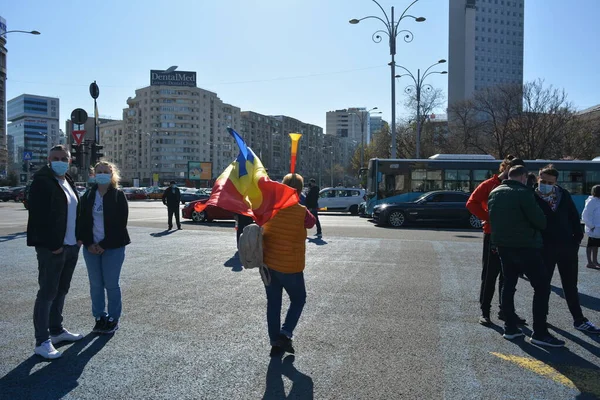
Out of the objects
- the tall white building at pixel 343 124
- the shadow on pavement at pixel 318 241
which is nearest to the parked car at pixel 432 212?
the shadow on pavement at pixel 318 241

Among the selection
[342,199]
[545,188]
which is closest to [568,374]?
[545,188]

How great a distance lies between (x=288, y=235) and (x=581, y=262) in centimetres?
873

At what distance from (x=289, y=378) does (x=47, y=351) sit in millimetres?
2179

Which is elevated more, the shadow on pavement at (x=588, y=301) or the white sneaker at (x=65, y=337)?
the white sneaker at (x=65, y=337)

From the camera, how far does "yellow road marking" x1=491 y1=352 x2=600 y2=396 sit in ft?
12.4

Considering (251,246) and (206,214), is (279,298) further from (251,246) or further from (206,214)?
(206,214)

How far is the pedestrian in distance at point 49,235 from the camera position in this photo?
4.25 meters

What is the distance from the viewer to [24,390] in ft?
11.7

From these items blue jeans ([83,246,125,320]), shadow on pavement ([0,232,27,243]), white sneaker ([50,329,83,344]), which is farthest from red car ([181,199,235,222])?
white sneaker ([50,329,83,344])

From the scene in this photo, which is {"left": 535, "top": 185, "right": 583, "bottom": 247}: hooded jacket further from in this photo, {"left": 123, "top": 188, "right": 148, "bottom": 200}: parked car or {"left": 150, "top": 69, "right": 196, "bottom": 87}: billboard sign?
{"left": 150, "top": 69, "right": 196, "bottom": 87}: billboard sign

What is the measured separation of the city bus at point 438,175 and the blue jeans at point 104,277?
19.6m

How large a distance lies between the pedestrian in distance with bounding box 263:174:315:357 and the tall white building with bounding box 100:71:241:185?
116934mm

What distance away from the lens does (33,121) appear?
519 ft

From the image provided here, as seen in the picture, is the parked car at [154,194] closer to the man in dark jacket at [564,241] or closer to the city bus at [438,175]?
the city bus at [438,175]
